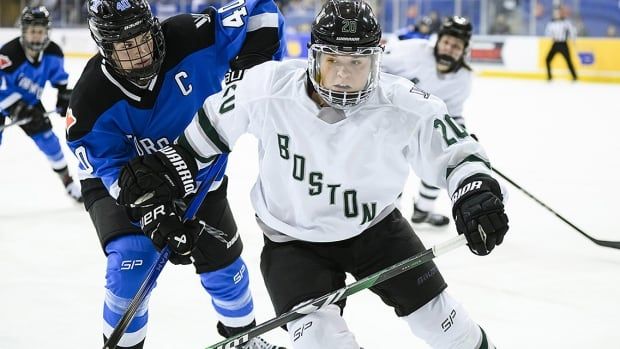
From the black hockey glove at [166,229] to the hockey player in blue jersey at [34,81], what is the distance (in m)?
3.10

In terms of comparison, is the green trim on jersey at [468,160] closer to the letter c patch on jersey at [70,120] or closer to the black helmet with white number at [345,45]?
the black helmet with white number at [345,45]

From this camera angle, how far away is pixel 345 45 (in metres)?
1.87

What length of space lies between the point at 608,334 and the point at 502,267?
86 cm

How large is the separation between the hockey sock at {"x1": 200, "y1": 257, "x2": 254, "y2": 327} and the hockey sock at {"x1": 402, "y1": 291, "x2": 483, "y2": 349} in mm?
741

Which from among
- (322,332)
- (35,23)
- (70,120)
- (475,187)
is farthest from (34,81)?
(475,187)

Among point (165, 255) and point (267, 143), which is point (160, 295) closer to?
point (165, 255)

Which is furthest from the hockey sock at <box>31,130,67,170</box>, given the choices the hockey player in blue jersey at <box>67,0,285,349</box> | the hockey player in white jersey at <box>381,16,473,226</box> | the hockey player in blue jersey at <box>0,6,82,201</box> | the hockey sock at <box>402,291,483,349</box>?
the hockey sock at <box>402,291,483,349</box>

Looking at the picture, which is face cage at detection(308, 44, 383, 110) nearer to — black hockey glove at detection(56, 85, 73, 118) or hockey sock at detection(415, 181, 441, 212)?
hockey sock at detection(415, 181, 441, 212)

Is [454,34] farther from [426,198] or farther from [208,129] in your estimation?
[208,129]

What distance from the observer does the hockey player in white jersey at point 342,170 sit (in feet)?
6.18

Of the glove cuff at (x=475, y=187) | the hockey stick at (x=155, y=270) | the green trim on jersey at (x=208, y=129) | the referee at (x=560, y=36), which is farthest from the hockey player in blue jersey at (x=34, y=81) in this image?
the referee at (x=560, y=36)

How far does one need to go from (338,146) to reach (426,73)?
2562 mm

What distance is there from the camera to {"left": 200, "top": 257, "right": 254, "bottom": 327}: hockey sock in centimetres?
254

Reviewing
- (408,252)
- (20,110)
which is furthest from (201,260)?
(20,110)
